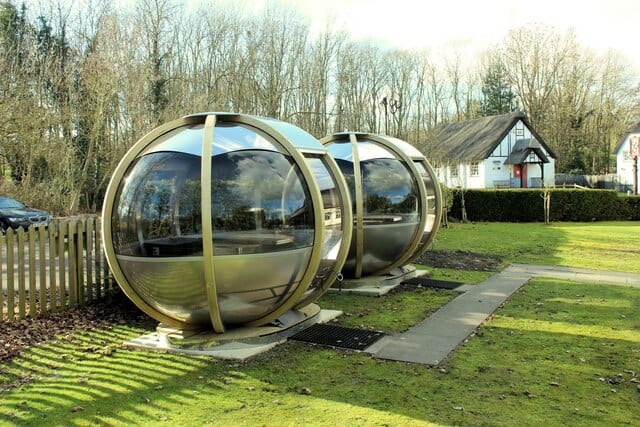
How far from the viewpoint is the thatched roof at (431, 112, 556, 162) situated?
47.7 metres

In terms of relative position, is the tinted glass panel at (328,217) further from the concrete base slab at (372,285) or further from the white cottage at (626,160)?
the white cottage at (626,160)

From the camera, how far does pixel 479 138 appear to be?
4984cm

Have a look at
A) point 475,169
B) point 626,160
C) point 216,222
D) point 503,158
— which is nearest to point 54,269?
point 216,222

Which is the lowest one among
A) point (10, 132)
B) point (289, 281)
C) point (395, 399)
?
point (395, 399)

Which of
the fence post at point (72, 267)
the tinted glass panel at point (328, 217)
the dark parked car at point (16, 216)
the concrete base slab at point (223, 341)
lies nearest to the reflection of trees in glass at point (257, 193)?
the tinted glass panel at point (328, 217)

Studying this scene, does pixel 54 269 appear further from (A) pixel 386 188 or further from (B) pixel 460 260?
(B) pixel 460 260

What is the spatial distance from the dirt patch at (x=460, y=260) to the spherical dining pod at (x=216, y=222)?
282 inches

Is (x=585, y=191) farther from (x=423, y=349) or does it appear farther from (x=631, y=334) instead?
(x=423, y=349)

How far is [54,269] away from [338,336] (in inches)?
170

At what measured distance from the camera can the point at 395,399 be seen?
5.03 m

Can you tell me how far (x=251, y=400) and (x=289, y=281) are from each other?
191 cm

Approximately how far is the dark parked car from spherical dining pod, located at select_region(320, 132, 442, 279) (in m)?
13.4

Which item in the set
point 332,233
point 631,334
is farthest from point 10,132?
point 631,334

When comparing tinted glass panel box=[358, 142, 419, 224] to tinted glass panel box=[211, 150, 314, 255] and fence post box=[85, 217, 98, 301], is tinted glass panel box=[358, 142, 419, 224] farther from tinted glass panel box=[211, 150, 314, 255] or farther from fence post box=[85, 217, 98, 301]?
fence post box=[85, 217, 98, 301]
